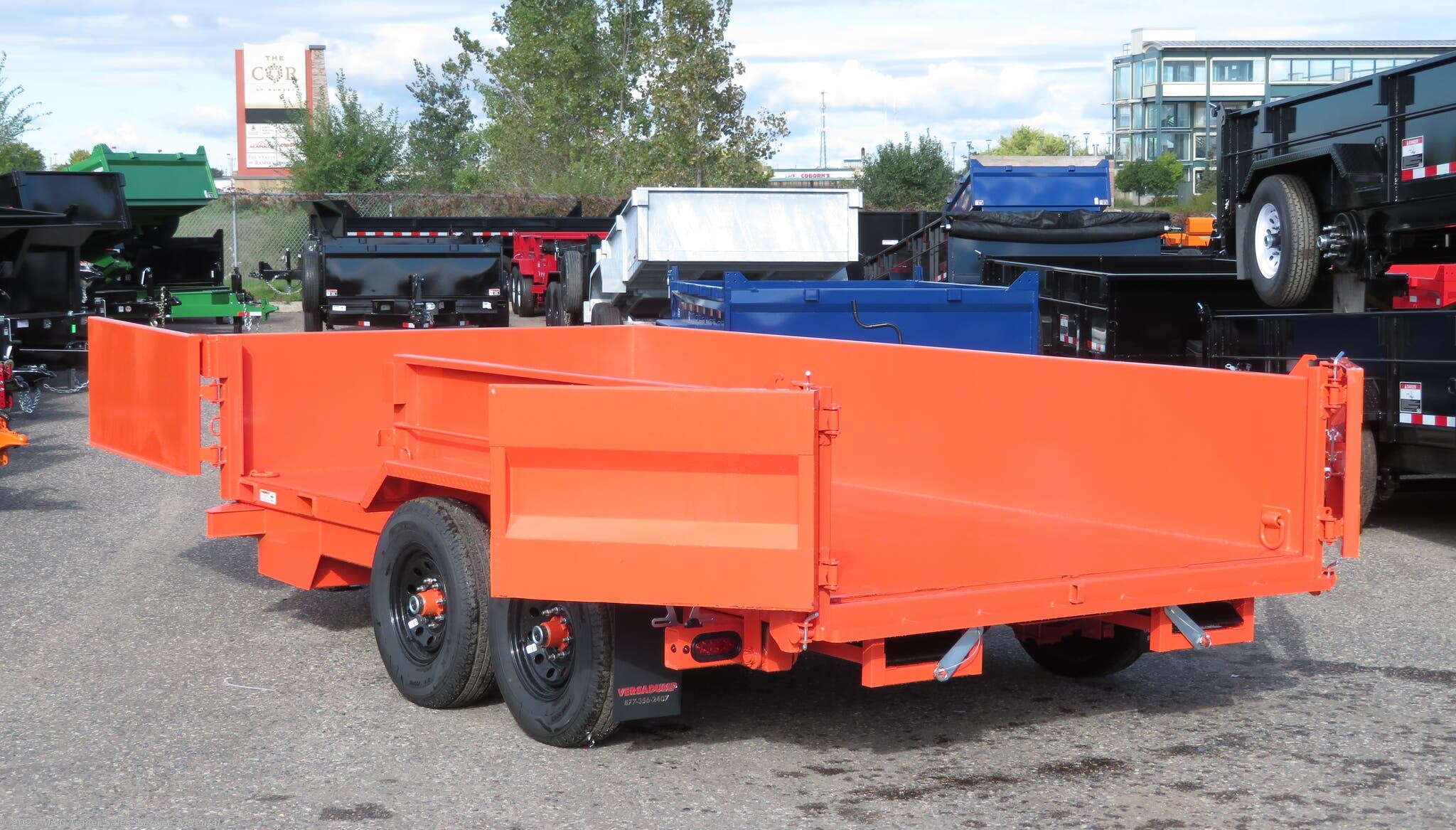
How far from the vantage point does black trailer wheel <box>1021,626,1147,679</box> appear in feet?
18.2

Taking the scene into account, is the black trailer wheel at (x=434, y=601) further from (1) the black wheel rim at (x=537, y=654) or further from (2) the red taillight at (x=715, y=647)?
(2) the red taillight at (x=715, y=647)

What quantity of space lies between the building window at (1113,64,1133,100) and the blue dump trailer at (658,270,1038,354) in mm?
113370

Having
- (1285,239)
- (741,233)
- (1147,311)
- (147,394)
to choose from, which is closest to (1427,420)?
(1285,239)

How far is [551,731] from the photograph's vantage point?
4836mm

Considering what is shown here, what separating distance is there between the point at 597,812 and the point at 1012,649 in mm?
2588

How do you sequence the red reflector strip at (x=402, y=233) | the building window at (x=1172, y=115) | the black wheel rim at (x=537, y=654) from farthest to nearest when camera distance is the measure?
the building window at (x=1172, y=115)
the red reflector strip at (x=402, y=233)
the black wheel rim at (x=537, y=654)

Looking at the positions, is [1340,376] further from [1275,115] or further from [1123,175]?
[1123,175]

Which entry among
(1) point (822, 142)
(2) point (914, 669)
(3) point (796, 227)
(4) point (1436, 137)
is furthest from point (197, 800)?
(1) point (822, 142)

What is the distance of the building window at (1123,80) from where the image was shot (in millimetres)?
118812

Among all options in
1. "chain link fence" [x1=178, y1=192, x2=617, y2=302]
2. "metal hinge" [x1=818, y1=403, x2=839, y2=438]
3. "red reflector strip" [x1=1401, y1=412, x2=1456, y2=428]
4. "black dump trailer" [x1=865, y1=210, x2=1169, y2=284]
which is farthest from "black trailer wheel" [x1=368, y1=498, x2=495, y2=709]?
"chain link fence" [x1=178, y1=192, x2=617, y2=302]

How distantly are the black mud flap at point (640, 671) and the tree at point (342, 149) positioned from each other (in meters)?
40.5

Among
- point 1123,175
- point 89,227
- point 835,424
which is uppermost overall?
point 1123,175

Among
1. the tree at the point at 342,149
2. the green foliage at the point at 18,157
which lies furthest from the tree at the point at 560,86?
the green foliage at the point at 18,157

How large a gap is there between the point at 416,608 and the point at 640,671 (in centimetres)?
116
